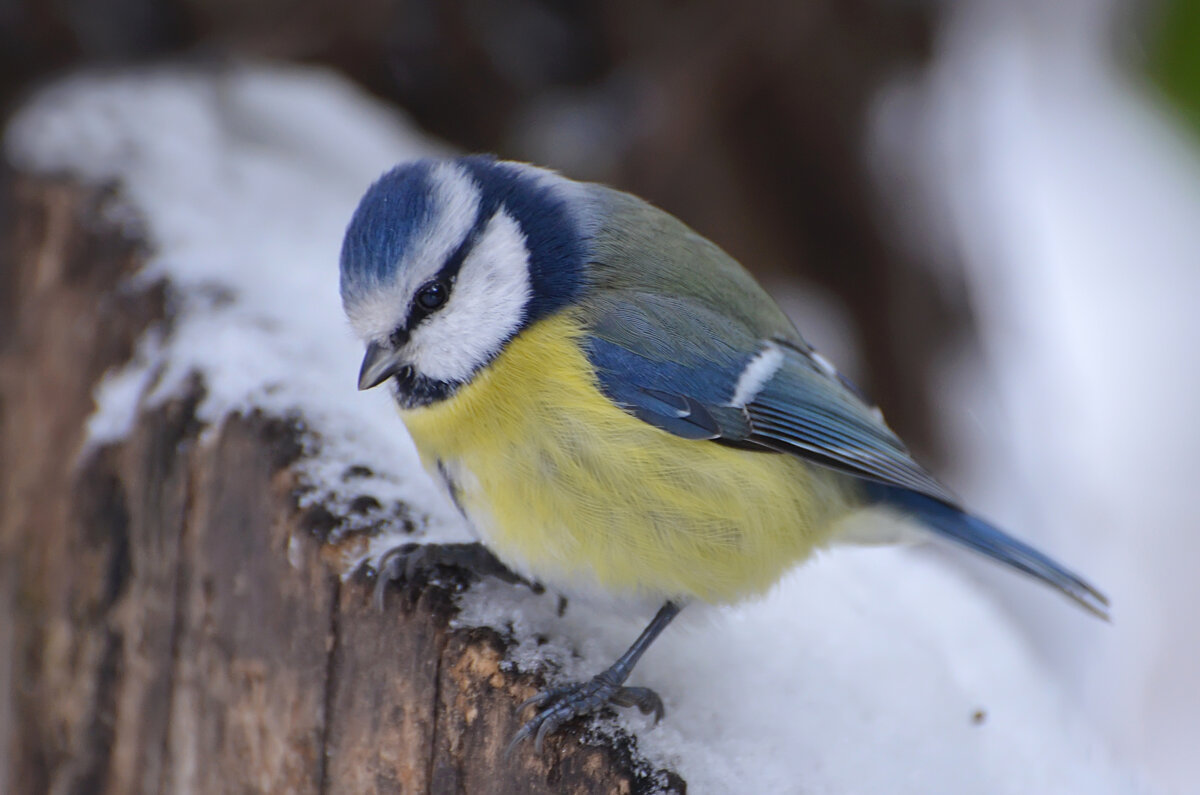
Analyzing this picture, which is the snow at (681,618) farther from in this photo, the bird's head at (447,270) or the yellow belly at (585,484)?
the bird's head at (447,270)

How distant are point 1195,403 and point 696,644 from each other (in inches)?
125

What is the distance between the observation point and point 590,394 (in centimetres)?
143

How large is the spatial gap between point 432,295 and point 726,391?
44 cm

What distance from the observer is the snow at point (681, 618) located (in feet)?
4.60

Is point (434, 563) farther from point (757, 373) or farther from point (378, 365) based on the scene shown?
point (757, 373)

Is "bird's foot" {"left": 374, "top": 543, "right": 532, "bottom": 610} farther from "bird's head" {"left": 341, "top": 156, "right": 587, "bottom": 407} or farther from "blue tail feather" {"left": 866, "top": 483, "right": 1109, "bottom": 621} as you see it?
"blue tail feather" {"left": 866, "top": 483, "right": 1109, "bottom": 621}

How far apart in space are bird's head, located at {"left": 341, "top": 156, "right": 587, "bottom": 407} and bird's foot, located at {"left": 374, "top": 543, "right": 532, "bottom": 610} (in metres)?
0.21

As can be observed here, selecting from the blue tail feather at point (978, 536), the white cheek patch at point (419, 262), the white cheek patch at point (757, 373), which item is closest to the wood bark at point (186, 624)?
the white cheek patch at point (419, 262)

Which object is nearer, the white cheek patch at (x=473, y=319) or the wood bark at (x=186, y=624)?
the wood bark at (x=186, y=624)

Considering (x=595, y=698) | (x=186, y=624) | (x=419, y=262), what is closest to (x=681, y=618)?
(x=595, y=698)

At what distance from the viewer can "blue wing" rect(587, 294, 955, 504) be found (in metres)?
1.46

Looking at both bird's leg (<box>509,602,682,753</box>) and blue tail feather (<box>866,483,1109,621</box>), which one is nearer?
bird's leg (<box>509,602,682,753</box>)

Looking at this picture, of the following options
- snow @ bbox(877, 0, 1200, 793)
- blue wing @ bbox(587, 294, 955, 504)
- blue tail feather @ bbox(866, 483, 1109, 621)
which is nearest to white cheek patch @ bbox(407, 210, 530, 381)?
blue wing @ bbox(587, 294, 955, 504)

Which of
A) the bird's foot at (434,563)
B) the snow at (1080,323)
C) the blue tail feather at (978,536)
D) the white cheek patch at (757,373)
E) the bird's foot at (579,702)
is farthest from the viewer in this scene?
the snow at (1080,323)
